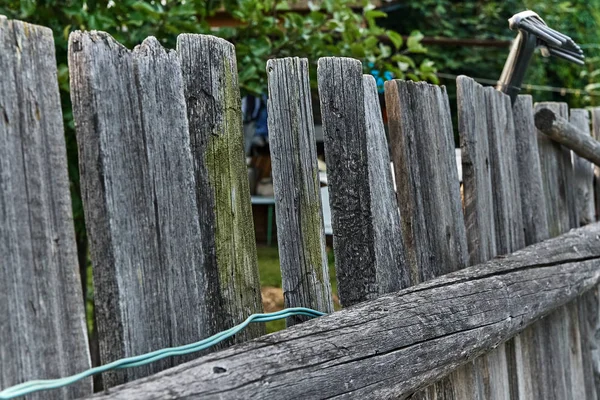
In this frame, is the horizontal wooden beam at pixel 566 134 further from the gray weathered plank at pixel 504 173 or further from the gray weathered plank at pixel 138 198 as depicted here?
the gray weathered plank at pixel 138 198

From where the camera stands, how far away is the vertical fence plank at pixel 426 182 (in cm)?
188

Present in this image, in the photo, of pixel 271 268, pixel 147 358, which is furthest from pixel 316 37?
pixel 271 268

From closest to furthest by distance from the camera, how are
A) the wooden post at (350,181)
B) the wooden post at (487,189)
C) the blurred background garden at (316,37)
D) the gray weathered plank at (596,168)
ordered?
the wooden post at (350,181), the wooden post at (487,189), the blurred background garden at (316,37), the gray weathered plank at (596,168)

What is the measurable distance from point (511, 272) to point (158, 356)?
4.28 feet

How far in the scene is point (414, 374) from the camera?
163 centimetres

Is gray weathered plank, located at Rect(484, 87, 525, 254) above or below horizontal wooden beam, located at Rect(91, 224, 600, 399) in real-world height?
above

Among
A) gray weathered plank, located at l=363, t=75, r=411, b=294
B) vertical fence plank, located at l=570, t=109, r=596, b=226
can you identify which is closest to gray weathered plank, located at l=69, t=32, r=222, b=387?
gray weathered plank, located at l=363, t=75, r=411, b=294

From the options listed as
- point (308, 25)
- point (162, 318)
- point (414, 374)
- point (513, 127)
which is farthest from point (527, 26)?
point (162, 318)

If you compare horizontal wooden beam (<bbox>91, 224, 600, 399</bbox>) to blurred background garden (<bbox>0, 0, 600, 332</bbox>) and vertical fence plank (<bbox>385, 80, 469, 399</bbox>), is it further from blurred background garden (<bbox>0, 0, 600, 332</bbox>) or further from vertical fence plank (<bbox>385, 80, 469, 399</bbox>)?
blurred background garden (<bbox>0, 0, 600, 332</bbox>)

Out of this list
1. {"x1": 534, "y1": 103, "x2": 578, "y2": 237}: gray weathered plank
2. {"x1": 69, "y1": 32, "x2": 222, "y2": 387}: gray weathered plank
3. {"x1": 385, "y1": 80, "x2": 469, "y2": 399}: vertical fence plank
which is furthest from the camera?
{"x1": 534, "y1": 103, "x2": 578, "y2": 237}: gray weathered plank

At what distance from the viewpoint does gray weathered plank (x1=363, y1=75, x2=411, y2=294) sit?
67.7 inches

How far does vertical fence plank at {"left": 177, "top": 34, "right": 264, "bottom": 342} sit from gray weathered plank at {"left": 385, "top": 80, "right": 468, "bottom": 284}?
57 cm

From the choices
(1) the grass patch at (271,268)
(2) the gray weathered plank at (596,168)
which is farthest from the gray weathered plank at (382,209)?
(1) the grass patch at (271,268)

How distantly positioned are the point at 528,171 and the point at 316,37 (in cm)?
122
